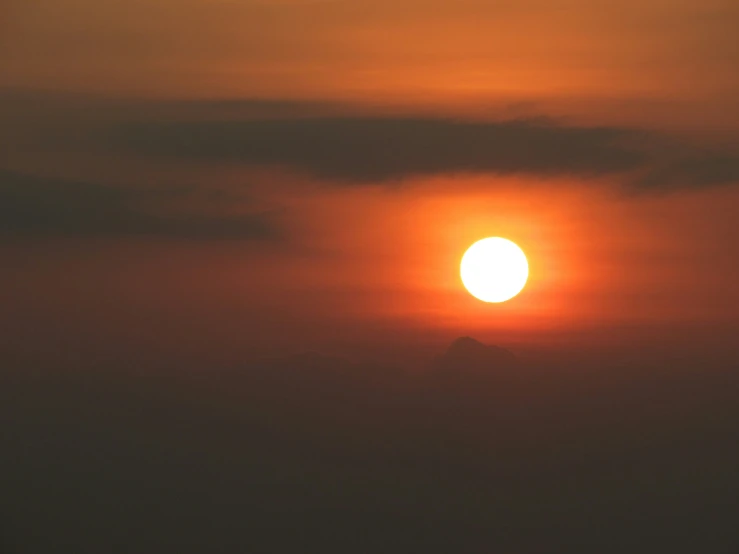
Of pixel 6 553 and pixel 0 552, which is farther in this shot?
pixel 6 553

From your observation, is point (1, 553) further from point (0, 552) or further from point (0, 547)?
point (0, 547)

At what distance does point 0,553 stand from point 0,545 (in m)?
28.0

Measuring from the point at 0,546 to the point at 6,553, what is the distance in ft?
7.09

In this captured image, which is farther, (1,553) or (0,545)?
(0,545)

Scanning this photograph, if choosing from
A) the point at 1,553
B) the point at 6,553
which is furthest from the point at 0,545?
the point at 1,553

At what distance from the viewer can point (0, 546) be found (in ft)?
648

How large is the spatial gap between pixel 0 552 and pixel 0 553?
1.73 m

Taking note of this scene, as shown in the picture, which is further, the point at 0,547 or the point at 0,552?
the point at 0,547

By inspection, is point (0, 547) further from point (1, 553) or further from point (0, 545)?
point (1, 553)

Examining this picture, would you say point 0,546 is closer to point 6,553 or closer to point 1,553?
point 6,553

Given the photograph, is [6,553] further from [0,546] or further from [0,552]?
[0,552]

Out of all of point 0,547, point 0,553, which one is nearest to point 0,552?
point 0,553

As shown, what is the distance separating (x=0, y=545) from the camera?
655ft

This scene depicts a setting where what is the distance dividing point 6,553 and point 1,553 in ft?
76.6
